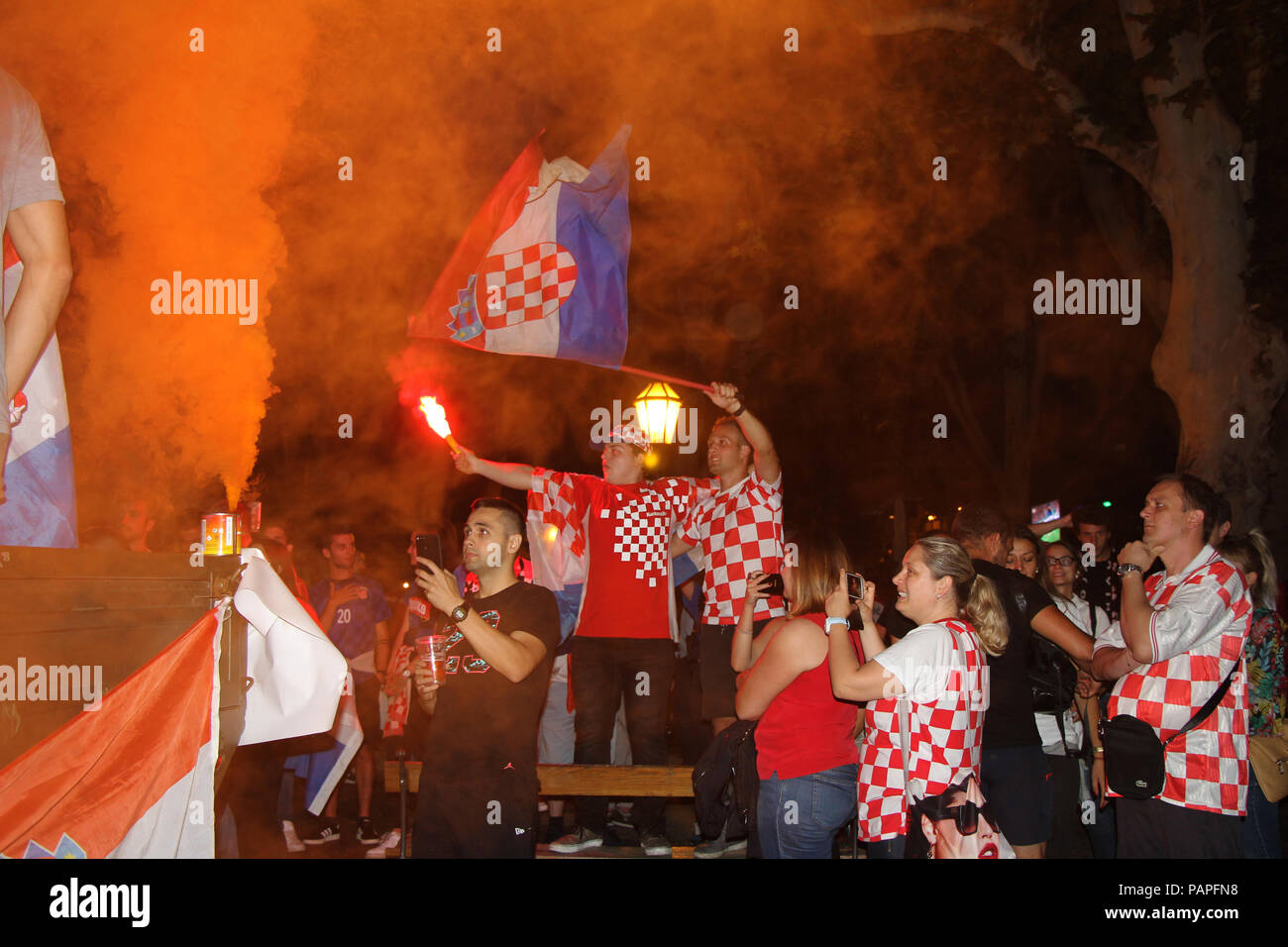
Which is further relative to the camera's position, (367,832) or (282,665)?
(367,832)

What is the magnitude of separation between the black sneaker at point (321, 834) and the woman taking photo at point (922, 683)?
417 cm

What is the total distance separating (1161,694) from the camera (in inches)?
144

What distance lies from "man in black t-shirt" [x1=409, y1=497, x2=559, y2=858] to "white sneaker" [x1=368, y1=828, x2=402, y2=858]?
2632mm

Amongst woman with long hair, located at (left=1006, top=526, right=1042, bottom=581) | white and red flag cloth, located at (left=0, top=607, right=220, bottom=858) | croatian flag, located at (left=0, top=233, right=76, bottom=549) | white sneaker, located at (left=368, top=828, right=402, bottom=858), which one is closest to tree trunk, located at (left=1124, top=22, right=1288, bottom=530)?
woman with long hair, located at (left=1006, top=526, right=1042, bottom=581)

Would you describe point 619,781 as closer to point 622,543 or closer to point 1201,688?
point 622,543

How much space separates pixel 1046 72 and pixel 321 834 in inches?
324

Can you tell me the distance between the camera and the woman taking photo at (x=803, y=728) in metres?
3.62

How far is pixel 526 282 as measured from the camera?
5.45 m

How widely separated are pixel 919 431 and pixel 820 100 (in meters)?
13.8

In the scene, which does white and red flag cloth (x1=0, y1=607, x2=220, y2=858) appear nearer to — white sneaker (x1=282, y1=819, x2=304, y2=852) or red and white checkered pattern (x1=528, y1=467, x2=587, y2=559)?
red and white checkered pattern (x1=528, y1=467, x2=587, y2=559)

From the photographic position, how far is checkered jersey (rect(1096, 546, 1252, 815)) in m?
3.55

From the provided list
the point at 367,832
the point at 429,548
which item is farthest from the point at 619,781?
the point at 367,832
